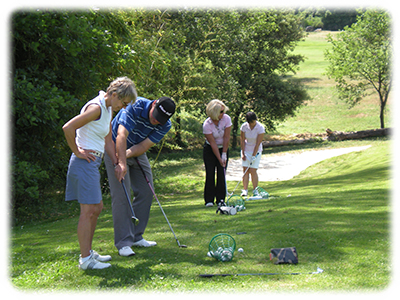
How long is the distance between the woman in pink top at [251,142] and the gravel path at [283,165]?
6.24 meters

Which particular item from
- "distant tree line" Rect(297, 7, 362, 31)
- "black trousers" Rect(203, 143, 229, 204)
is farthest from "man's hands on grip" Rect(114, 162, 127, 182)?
"distant tree line" Rect(297, 7, 362, 31)

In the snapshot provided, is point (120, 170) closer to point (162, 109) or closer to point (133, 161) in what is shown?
point (133, 161)

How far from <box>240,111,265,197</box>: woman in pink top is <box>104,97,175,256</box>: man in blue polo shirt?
4.17 m

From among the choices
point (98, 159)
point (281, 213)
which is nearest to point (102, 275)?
point (98, 159)

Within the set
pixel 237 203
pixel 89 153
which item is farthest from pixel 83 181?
pixel 237 203

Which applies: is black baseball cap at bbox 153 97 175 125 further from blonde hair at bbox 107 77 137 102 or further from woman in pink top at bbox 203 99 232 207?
woman in pink top at bbox 203 99 232 207

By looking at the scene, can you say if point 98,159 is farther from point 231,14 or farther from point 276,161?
point 231,14

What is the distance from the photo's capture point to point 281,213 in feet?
22.3

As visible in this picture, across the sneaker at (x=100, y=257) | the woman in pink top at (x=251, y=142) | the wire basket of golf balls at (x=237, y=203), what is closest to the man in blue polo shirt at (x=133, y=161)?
the sneaker at (x=100, y=257)

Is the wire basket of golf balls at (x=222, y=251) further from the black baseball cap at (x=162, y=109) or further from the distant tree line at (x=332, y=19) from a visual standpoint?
the distant tree line at (x=332, y=19)

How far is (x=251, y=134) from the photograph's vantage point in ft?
30.2

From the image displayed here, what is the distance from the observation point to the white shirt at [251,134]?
9117 millimetres

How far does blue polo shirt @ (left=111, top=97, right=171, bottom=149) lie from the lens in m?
4.97

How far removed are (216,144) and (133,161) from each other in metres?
3.16
